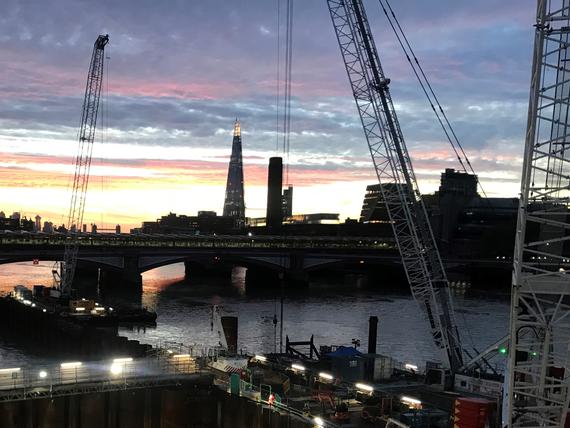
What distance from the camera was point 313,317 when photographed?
83.0m

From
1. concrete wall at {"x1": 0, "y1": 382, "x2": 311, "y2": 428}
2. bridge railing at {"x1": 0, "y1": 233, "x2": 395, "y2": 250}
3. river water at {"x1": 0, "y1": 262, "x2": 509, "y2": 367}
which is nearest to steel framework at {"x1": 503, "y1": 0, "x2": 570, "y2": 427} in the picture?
concrete wall at {"x1": 0, "y1": 382, "x2": 311, "y2": 428}

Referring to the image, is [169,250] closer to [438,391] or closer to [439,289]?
[439,289]

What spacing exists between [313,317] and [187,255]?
4153 centimetres

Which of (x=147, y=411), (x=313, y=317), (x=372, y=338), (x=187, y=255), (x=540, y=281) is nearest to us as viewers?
(x=540, y=281)

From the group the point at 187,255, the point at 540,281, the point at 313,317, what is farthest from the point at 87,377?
the point at 187,255

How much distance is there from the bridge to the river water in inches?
192

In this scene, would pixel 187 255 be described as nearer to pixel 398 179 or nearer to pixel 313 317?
pixel 313 317

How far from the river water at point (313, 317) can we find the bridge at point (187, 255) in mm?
4884

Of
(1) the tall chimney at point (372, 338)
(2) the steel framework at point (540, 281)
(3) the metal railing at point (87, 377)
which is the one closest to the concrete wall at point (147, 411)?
(3) the metal railing at point (87, 377)

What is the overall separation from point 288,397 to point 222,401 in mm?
2773

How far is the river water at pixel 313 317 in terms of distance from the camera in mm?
63406

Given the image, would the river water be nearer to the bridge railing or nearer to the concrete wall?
the bridge railing

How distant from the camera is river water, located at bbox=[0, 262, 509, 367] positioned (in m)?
63.4

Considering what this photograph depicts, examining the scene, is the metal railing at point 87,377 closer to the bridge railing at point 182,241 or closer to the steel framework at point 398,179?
the steel framework at point 398,179
